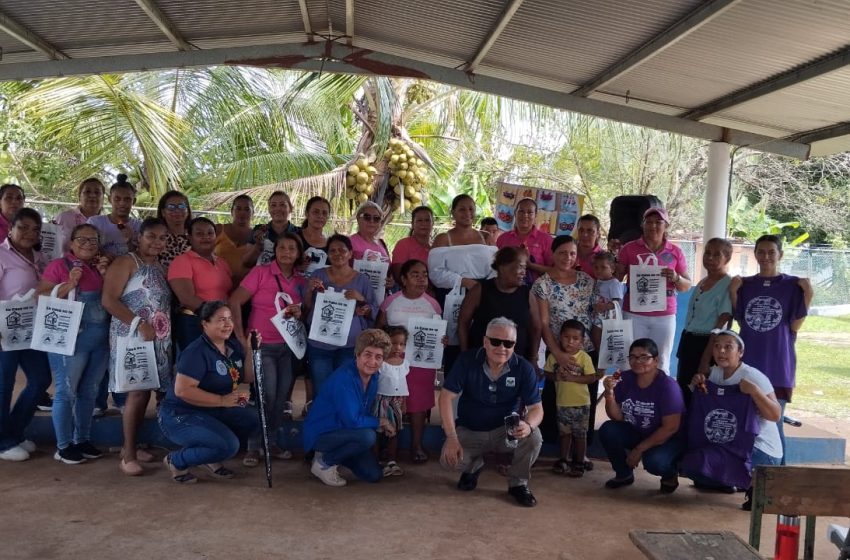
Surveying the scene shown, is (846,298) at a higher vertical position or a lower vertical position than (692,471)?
higher

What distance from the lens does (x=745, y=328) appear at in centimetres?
529

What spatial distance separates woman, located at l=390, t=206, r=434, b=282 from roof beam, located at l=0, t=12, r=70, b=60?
3.37m

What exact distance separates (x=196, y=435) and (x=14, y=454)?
57.7 inches

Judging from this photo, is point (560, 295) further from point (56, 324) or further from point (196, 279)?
point (56, 324)

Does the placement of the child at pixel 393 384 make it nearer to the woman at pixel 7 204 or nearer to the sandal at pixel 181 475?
the sandal at pixel 181 475

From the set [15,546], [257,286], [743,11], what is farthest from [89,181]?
[743,11]

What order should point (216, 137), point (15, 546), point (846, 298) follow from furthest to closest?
point (846, 298)
point (216, 137)
point (15, 546)

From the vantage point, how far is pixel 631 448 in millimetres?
5023

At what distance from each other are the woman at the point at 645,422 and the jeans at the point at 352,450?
5.10 feet

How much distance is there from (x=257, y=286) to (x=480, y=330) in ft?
5.10

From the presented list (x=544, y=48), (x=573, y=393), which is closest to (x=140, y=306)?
(x=573, y=393)

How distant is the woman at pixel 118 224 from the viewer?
17.6 ft

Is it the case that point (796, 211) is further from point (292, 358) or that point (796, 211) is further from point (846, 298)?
point (292, 358)

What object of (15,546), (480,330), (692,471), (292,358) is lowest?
(15,546)
